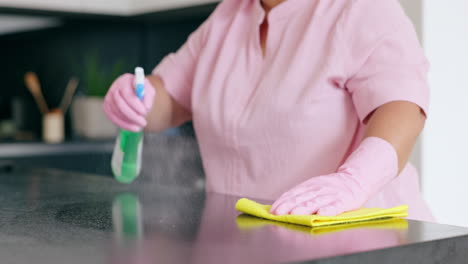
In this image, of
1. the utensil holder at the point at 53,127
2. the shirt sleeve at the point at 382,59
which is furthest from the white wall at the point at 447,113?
the utensil holder at the point at 53,127

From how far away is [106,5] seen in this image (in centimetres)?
313

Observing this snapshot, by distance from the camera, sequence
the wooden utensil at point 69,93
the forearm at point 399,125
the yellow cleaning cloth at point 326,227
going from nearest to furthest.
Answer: the yellow cleaning cloth at point 326,227, the forearm at point 399,125, the wooden utensil at point 69,93

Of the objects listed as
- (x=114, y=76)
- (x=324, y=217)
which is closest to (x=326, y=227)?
(x=324, y=217)

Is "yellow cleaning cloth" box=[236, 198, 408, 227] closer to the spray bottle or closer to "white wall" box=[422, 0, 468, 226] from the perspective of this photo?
the spray bottle

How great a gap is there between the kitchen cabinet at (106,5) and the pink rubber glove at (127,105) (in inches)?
51.6

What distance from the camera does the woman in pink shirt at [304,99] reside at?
3.80ft

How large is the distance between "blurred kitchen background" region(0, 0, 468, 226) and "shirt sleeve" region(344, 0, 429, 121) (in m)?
0.54

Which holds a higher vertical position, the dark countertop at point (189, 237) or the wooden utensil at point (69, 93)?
the dark countertop at point (189, 237)

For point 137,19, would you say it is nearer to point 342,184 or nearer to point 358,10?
point 358,10

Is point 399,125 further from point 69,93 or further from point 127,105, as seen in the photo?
point 69,93

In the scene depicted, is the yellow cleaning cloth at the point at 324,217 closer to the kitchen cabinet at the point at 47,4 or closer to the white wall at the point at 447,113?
the white wall at the point at 447,113

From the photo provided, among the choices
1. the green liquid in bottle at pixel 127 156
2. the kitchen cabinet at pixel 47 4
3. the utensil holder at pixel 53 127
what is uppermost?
the kitchen cabinet at pixel 47 4

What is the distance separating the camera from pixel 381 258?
2.33 feet

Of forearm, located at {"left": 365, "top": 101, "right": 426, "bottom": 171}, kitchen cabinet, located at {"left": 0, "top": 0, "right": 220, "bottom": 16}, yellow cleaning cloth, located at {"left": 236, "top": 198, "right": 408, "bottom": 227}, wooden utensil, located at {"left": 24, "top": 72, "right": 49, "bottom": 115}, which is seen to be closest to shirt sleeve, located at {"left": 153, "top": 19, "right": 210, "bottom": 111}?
forearm, located at {"left": 365, "top": 101, "right": 426, "bottom": 171}
